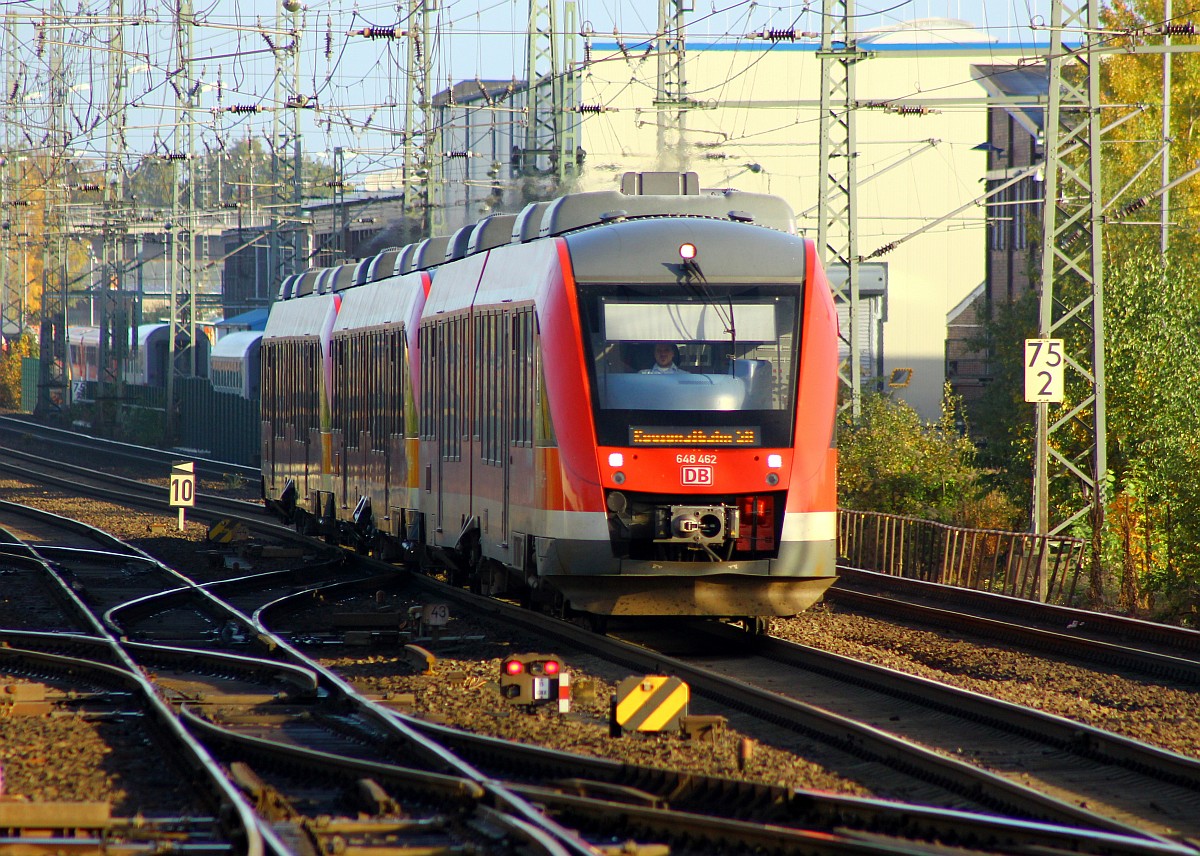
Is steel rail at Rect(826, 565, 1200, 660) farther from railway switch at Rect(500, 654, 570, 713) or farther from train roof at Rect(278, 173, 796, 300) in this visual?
railway switch at Rect(500, 654, 570, 713)

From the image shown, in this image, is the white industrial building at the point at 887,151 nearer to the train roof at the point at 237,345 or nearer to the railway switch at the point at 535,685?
the train roof at the point at 237,345

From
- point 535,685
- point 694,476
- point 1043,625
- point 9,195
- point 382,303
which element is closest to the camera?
point 535,685

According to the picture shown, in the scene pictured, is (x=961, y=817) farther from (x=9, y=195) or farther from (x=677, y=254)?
(x=9, y=195)

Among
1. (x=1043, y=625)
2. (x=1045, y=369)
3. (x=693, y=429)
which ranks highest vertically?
(x=1045, y=369)

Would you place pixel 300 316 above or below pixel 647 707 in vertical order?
above

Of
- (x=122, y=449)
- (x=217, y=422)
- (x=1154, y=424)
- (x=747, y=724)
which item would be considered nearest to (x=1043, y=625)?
(x=747, y=724)

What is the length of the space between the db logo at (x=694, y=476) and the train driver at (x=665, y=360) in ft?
2.53

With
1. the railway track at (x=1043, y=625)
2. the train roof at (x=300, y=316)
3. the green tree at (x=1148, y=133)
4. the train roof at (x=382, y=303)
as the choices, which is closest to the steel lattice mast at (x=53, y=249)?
the train roof at (x=300, y=316)

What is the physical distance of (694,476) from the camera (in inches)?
505

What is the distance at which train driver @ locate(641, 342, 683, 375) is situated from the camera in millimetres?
12992

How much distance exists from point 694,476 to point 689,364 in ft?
2.87

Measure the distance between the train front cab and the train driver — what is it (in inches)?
1.6

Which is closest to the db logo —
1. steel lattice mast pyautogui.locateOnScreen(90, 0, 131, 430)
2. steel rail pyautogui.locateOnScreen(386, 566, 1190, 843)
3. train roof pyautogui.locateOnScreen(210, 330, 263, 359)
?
steel rail pyautogui.locateOnScreen(386, 566, 1190, 843)

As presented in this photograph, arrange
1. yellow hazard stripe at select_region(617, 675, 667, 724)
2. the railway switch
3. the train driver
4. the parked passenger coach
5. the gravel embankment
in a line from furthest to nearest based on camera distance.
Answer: the train driver < the parked passenger coach < the railway switch < yellow hazard stripe at select_region(617, 675, 667, 724) < the gravel embankment
